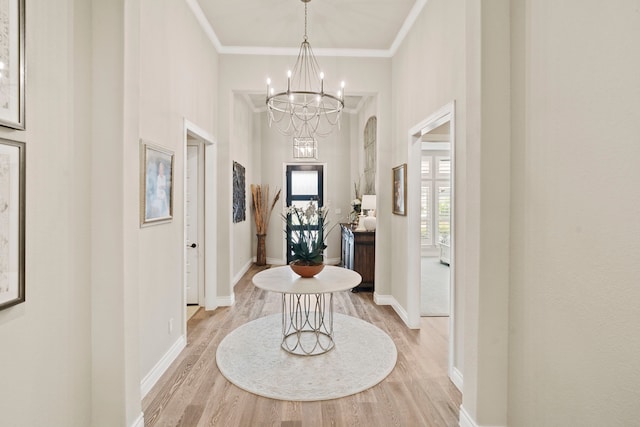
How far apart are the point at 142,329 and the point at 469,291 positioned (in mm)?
2278

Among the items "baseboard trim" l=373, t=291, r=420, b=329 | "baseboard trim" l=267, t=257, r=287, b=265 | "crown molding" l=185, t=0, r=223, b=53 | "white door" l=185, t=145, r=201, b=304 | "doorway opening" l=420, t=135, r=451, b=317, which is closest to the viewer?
"crown molding" l=185, t=0, r=223, b=53

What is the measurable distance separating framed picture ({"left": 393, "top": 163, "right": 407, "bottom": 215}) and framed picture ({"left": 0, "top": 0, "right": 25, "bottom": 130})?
3267 millimetres

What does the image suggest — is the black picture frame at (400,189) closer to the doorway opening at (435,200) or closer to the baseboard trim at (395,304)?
the baseboard trim at (395,304)

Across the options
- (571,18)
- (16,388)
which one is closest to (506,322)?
(571,18)

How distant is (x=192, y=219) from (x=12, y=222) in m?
2.80

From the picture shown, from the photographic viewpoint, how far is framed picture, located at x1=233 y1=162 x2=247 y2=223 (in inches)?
203

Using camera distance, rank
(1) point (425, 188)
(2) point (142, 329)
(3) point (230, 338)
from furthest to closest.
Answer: (1) point (425, 188) < (3) point (230, 338) < (2) point (142, 329)

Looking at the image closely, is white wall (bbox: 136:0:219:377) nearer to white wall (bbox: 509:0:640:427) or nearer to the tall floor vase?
white wall (bbox: 509:0:640:427)

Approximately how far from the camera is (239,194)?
5.50 metres

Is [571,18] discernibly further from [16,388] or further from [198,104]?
[198,104]

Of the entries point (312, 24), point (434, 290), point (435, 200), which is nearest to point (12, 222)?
point (312, 24)

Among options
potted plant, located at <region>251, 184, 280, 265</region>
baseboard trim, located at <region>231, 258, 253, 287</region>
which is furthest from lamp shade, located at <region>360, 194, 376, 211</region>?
baseboard trim, located at <region>231, 258, 253, 287</region>

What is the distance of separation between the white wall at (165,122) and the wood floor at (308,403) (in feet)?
0.90

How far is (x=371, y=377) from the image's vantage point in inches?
99.3
